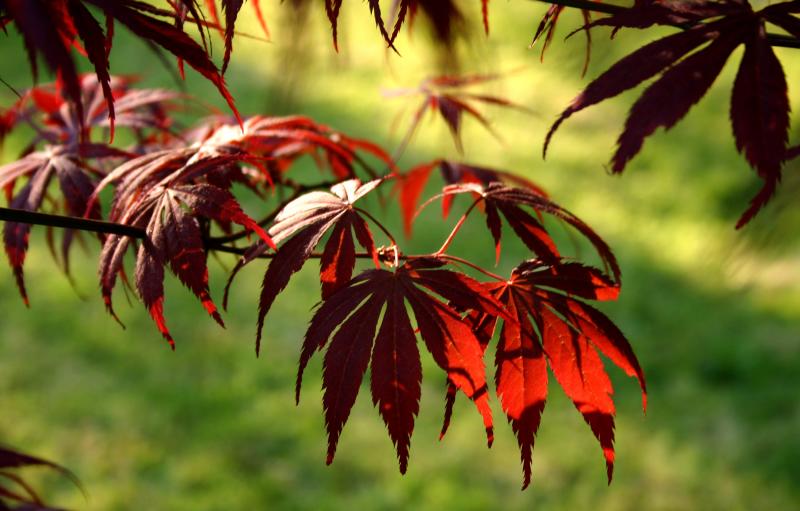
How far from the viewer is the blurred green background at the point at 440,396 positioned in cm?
210

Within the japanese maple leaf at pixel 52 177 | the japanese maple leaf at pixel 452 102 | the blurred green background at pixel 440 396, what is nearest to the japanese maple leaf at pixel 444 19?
the japanese maple leaf at pixel 452 102

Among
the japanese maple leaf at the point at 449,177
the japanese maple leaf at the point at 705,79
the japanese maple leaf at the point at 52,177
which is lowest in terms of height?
the japanese maple leaf at the point at 449,177

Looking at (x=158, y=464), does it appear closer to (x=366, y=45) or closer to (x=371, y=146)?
(x=371, y=146)

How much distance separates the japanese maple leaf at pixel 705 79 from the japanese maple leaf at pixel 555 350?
0.14 meters

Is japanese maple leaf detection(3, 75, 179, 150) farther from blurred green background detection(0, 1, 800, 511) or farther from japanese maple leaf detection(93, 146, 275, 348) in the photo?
blurred green background detection(0, 1, 800, 511)

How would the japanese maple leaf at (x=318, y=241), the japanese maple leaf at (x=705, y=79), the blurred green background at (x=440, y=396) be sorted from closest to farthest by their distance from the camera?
the japanese maple leaf at (x=705, y=79) → the japanese maple leaf at (x=318, y=241) → the blurred green background at (x=440, y=396)

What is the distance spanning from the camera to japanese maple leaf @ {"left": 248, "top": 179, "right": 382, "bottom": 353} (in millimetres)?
650

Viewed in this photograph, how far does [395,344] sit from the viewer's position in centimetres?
64

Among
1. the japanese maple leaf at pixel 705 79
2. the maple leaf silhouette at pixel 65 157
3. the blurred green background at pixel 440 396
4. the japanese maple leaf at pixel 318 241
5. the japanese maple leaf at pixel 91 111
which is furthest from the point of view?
the blurred green background at pixel 440 396

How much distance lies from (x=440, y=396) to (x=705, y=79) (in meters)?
1.96

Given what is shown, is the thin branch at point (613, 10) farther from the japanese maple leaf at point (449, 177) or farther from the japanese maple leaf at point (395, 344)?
the japanese maple leaf at point (449, 177)

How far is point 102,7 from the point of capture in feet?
1.85

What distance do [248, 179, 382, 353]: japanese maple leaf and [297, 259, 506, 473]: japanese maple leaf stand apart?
2cm

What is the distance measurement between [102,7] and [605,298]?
0.43 meters
